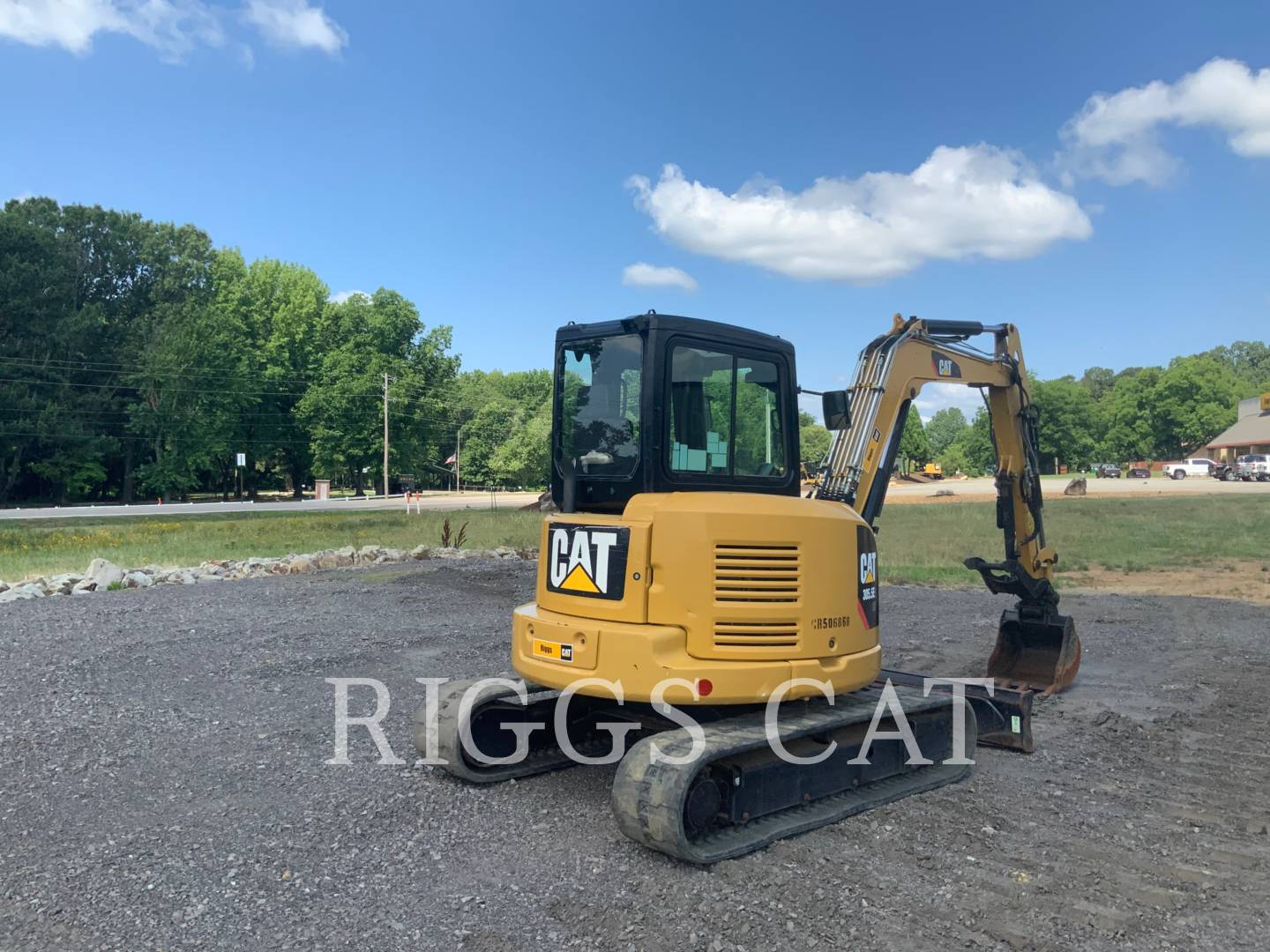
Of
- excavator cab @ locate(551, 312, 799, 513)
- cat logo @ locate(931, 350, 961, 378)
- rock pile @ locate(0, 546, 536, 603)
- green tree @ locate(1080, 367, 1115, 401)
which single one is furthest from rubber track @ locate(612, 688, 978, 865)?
green tree @ locate(1080, 367, 1115, 401)

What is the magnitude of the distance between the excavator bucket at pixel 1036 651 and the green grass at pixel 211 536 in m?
13.1

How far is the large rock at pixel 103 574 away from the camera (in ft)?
46.7

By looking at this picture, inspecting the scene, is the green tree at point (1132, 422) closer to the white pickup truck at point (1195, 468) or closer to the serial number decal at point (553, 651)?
the white pickup truck at point (1195, 468)

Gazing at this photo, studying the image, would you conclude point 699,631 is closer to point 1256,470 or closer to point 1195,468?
point 1256,470

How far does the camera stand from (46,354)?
51.5 metres

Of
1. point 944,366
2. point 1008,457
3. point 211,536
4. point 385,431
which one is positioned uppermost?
point 385,431

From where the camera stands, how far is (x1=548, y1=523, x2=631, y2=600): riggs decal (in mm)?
5168

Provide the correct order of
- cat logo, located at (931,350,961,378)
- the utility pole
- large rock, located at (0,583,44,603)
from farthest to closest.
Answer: the utility pole
large rock, located at (0,583,44,603)
cat logo, located at (931,350,961,378)

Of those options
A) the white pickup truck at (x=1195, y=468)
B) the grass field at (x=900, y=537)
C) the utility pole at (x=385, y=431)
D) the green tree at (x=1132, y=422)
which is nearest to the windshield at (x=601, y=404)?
the grass field at (x=900, y=537)

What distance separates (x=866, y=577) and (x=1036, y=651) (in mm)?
3835

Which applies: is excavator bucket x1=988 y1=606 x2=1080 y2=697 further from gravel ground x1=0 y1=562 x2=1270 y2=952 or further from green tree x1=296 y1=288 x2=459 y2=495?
green tree x1=296 y1=288 x2=459 y2=495

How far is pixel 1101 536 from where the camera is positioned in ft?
81.2

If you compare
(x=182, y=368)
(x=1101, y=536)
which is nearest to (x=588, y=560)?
(x=1101, y=536)

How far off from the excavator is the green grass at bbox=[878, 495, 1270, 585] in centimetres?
1141
